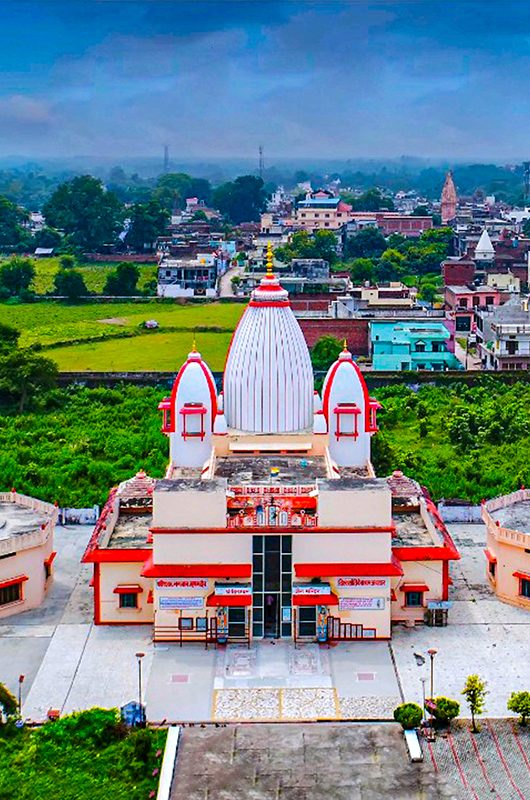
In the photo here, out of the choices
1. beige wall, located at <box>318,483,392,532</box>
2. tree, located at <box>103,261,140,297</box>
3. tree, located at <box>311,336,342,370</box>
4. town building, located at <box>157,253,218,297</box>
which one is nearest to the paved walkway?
beige wall, located at <box>318,483,392,532</box>

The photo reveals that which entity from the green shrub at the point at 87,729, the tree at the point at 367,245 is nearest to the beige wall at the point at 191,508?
the green shrub at the point at 87,729

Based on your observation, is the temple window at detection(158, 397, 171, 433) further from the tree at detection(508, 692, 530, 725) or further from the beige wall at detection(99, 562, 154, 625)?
the tree at detection(508, 692, 530, 725)

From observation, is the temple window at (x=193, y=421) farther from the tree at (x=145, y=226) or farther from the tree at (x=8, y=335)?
the tree at (x=145, y=226)

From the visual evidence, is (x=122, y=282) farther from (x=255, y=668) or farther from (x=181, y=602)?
(x=255, y=668)

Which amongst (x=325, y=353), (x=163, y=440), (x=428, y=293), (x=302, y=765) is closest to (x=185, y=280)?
(x=428, y=293)

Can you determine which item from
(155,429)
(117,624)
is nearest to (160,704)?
(117,624)

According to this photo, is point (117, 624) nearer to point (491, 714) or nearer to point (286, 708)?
point (286, 708)
